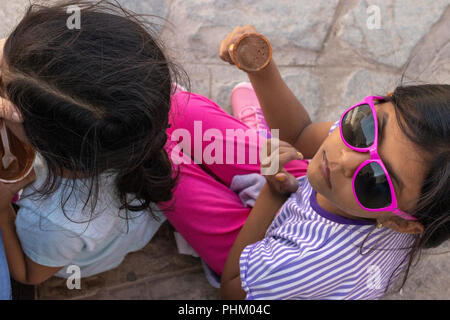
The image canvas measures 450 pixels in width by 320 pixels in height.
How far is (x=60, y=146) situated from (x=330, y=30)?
55.2 inches

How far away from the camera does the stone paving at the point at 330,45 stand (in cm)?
169

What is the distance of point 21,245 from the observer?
117 centimetres

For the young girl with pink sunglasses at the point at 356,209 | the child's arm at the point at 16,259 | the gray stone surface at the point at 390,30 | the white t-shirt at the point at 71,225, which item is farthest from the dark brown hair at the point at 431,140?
the child's arm at the point at 16,259

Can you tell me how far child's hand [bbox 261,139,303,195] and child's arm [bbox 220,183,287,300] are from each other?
30mm

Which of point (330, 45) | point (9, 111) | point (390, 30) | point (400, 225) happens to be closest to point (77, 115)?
point (9, 111)

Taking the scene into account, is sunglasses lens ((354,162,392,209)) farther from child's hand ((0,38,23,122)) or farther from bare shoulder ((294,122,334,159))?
→ child's hand ((0,38,23,122))

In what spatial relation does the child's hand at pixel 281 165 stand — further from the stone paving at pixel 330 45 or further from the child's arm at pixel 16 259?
the child's arm at pixel 16 259

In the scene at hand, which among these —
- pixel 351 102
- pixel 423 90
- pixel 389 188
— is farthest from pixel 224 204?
pixel 351 102

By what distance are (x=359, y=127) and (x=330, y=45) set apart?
3.25ft

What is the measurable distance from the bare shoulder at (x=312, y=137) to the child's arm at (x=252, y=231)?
0.90 ft

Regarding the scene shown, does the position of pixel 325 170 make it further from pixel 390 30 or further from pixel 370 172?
pixel 390 30

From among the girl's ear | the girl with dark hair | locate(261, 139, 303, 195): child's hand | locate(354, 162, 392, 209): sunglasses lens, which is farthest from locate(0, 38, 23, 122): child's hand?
the girl's ear

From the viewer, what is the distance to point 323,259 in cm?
106
